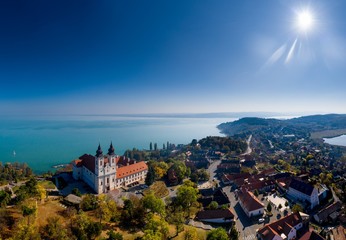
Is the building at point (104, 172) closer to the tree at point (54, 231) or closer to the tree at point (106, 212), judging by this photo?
the tree at point (106, 212)

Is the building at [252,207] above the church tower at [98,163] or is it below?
below

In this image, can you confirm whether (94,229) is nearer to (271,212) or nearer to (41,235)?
(41,235)

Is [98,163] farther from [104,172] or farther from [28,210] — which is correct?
[28,210]

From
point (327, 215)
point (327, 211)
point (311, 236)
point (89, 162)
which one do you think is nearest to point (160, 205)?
point (311, 236)

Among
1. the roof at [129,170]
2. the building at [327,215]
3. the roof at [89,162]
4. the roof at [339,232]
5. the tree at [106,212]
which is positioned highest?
the roof at [89,162]

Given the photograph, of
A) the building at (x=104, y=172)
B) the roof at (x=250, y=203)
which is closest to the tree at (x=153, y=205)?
the roof at (x=250, y=203)

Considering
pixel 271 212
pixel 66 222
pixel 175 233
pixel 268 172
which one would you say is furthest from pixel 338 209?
pixel 66 222

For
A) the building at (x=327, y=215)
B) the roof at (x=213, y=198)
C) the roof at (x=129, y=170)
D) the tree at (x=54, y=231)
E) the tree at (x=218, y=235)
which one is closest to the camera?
the tree at (x=54, y=231)

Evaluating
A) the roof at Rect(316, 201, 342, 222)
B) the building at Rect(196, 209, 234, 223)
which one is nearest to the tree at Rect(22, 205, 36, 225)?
the building at Rect(196, 209, 234, 223)
